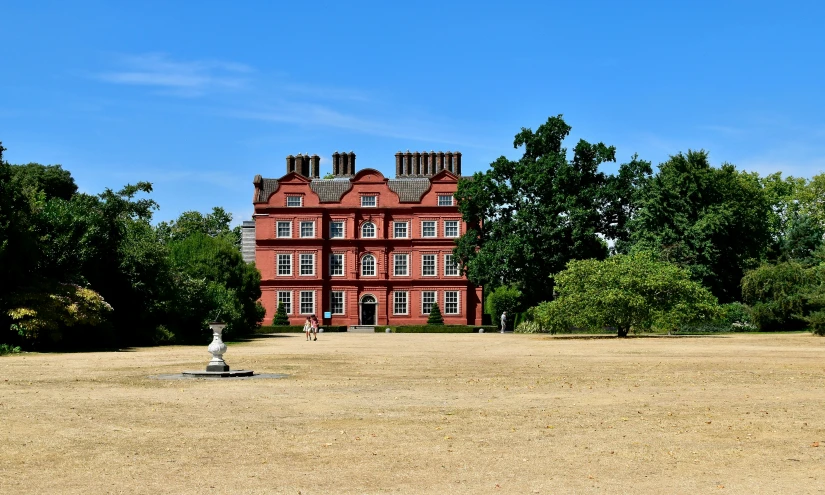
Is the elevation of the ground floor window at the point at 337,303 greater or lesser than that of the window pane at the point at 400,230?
lesser

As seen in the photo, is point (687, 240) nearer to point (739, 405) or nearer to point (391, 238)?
point (391, 238)

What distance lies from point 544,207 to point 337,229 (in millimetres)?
20594

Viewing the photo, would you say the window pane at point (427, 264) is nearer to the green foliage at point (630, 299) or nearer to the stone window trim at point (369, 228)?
the stone window trim at point (369, 228)

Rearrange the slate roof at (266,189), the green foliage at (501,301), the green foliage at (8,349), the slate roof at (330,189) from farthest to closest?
the green foliage at (501,301)
the slate roof at (266,189)
the slate roof at (330,189)
the green foliage at (8,349)

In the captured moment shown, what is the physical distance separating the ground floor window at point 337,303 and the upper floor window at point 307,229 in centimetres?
468

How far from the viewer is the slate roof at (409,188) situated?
249 ft

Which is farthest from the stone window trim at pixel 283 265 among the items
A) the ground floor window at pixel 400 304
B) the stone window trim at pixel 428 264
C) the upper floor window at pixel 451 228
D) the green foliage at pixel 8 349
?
the green foliage at pixel 8 349

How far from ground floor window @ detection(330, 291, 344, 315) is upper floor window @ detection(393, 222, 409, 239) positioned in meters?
6.00

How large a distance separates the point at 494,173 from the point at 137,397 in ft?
160

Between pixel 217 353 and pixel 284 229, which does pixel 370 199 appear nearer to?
pixel 284 229

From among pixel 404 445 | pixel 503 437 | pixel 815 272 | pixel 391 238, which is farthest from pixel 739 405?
pixel 391 238

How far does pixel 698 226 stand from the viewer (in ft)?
195

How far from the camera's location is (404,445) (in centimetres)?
1109

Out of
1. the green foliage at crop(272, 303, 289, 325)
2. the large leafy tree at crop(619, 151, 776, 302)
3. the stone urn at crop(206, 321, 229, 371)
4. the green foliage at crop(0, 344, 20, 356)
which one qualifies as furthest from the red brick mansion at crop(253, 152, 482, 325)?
the stone urn at crop(206, 321, 229, 371)
